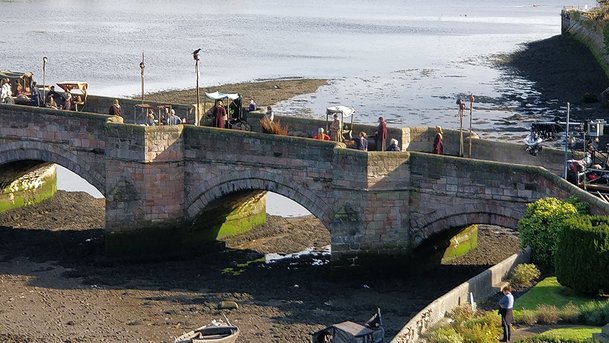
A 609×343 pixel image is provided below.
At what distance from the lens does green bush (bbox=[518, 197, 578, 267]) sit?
35.6 m

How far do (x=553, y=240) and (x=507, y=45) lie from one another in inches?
4104

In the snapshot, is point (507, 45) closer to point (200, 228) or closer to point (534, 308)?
point (200, 228)

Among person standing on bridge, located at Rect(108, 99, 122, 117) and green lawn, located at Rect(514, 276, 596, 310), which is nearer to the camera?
green lawn, located at Rect(514, 276, 596, 310)

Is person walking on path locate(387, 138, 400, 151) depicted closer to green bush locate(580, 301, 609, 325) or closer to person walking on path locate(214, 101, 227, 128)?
person walking on path locate(214, 101, 227, 128)

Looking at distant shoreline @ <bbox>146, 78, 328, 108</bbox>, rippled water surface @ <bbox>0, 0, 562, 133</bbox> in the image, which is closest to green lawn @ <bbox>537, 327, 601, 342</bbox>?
rippled water surface @ <bbox>0, 0, 562, 133</bbox>

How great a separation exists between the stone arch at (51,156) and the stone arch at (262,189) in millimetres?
3464

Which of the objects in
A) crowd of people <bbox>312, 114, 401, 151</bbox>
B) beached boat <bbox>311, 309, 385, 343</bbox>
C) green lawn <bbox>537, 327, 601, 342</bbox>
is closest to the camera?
green lawn <bbox>537, 327, 601, 342</bbox>

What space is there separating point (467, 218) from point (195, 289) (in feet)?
27.9

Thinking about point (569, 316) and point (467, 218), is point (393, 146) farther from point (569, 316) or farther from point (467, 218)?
point (569, 316)

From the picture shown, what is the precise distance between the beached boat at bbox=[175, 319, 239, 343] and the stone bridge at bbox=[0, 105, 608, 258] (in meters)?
7.45

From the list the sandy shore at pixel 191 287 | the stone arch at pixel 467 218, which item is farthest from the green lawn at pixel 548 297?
the stone arch at pixel 467 218

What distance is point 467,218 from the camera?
39531mm

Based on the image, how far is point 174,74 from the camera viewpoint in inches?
3844

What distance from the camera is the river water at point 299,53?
283 feet
